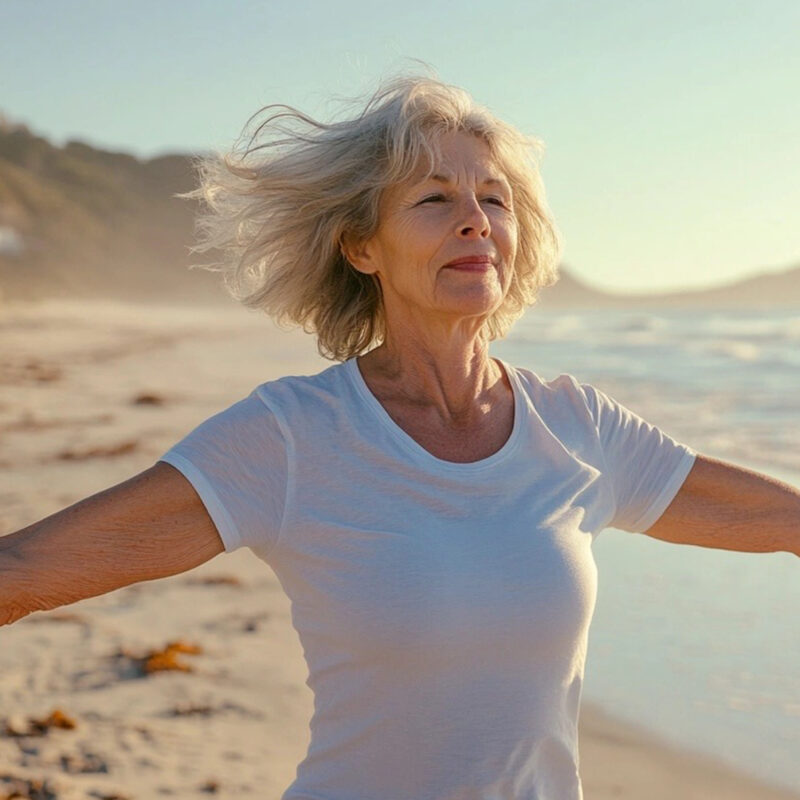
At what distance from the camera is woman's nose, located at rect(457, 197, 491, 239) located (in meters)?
2.69

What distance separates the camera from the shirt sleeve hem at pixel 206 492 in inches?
90.8

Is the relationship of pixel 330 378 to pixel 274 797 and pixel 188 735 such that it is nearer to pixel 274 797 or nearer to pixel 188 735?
pixel 274 797

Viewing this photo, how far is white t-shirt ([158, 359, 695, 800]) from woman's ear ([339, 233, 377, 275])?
52cm

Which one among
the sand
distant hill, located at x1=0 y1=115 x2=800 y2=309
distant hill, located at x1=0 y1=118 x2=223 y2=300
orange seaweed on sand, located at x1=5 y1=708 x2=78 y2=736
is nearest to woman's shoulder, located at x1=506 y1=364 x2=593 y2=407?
the sand

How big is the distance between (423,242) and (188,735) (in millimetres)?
2558

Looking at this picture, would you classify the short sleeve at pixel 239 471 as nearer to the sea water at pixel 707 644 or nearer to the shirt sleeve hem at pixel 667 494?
the shirt sleeve hem at pixel 667 494

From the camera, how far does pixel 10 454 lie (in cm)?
1030

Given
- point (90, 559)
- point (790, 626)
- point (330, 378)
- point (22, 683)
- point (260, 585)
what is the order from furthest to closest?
point (260, 585) < point (790, 626) < point (22, 683) < point (330, 378) < point (90, 559)

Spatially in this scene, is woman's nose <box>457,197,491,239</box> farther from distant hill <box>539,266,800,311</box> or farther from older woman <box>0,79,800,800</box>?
distant hill <box>539,266,800,311</box>

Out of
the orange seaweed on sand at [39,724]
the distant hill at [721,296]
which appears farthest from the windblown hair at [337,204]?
the distant hill at [721,296]

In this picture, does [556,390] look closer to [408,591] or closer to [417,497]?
[417,497]

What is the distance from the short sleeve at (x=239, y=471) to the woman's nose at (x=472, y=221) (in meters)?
0.61

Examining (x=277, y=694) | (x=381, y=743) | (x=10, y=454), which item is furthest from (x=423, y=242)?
(x=10, y=454)

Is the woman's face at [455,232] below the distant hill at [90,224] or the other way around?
the other way around
